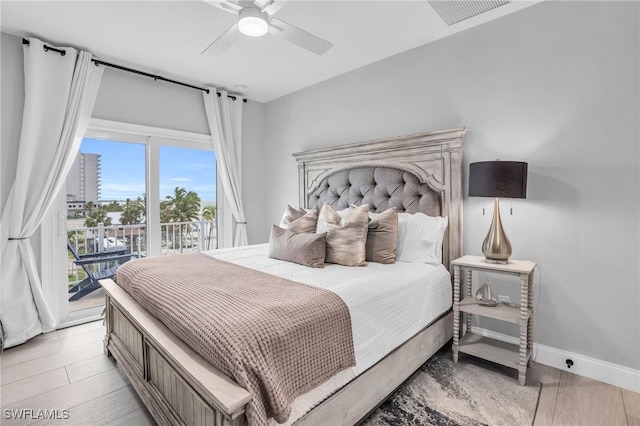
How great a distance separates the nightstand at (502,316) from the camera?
2.09m

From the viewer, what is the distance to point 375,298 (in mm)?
1817

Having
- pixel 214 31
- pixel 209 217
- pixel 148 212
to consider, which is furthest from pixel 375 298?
pixel 209 217

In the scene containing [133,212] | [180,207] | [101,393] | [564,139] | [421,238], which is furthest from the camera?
[180,207]

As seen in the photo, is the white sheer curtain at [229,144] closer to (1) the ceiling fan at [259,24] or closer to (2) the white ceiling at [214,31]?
(2) the white ceiling at [214,31]

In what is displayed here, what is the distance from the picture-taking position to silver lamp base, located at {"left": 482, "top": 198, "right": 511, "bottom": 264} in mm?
2246

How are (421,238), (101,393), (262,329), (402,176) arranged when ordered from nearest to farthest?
1. (262,329)
2. (101,393)
3. (421,238)
4. (402,176)

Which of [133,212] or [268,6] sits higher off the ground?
[268,6]

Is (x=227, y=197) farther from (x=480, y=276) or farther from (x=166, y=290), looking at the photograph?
(x=480, y=276)

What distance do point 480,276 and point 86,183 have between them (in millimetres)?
4021

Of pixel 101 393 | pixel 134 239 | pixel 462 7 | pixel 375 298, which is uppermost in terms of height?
pixel 462 7

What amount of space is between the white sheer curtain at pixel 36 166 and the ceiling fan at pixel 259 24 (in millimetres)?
1782

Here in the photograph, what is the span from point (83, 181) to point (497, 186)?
3925mm

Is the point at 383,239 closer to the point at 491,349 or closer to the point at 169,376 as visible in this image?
the point at 491,349

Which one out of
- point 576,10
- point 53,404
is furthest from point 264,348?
point 576,10
